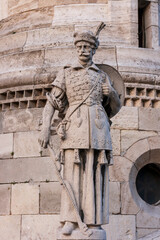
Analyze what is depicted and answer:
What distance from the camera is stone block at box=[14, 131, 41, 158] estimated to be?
1065cm

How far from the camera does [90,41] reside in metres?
7.90

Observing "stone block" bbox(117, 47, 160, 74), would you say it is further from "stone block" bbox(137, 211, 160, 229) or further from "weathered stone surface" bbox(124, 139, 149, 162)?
"stone block" bbox(137, 211, 160, 229)

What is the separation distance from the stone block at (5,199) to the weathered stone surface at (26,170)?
0.43 feet

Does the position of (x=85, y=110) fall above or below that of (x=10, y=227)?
above

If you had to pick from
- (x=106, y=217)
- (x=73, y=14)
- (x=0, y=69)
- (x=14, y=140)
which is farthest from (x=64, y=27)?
(x=106, y=217)

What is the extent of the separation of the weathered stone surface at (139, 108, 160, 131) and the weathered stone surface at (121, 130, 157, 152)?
10cm

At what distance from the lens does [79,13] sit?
12023mm

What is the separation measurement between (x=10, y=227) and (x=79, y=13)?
4.47 m

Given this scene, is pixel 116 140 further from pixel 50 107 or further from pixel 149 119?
pixel 50 107

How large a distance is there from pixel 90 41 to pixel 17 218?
12.9ft

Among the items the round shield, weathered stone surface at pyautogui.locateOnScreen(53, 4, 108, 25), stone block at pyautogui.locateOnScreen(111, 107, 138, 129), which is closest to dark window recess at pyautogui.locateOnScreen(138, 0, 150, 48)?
weathered stone surface at pyautogui.locateOnScreen(53, 4, 108, 25)

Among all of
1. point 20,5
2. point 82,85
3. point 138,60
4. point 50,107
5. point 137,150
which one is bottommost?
point 50,107

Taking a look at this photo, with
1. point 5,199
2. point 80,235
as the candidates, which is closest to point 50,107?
point 80,235

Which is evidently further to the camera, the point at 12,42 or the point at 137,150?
the point at 12,42
